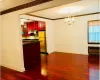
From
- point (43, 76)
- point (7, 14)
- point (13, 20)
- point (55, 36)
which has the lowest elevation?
point (43, 76)

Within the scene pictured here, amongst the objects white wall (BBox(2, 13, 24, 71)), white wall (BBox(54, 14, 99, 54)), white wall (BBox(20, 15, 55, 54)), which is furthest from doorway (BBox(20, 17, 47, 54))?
white wall (BBox(2, 13, 24, 71))

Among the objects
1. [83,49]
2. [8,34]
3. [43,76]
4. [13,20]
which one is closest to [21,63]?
[43,76]

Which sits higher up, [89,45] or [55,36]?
[55,36]

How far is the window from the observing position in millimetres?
5770

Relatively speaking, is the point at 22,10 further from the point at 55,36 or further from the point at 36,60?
the point at 55,36

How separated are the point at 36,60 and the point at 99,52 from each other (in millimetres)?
3297

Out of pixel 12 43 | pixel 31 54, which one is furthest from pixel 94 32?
pixel 12 43

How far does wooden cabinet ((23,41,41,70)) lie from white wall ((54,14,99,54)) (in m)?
2.64

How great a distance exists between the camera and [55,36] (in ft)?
24.0

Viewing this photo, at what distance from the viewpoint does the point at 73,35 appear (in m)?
6.54

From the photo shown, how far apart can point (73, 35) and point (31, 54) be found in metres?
3.17

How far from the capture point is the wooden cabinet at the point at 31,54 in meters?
4.12

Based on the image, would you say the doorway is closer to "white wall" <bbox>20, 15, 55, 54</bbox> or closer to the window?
"white wall" <bbox>20, 15, 55, 54</bbox>

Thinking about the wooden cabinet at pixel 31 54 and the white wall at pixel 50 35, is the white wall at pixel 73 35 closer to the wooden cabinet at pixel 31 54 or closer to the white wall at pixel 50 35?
the white wall at pixel 50 35
